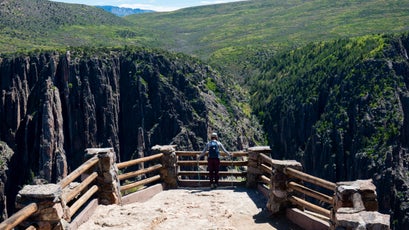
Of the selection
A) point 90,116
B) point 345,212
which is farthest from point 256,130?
point 345,212

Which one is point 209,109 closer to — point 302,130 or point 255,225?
point 302,130

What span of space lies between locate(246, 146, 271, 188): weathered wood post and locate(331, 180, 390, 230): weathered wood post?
724 centimetres

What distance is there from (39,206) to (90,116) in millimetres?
120849

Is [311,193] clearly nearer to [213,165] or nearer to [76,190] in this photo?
[213,165]

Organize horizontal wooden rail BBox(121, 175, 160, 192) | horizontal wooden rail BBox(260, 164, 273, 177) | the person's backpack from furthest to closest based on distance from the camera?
the person's backpack < horizontal wooden rail BBox(121, 175, 160, 192) < horizontal wooden rail BBox(260, 164, 273, 177)

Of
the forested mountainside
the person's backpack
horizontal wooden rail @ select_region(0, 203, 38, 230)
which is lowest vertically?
the forested mountainside

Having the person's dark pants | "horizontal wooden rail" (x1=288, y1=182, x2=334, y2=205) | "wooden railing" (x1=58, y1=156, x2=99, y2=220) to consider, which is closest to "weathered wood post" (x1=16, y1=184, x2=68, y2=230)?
"wooden railing" (x1=58, y1=156, x2=99, y2=220)

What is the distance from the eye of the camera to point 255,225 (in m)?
16.1

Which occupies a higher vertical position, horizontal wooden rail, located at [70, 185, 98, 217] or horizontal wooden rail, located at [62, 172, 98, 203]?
horizontal wooden rail, located at [62, 172, 98, 203]

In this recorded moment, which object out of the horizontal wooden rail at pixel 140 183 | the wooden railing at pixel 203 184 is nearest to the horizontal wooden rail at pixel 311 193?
the wooden railing at pixel 203 184

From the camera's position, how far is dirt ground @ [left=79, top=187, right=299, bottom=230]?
15383 millimetres

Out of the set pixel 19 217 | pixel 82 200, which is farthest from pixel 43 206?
pixel 82 200

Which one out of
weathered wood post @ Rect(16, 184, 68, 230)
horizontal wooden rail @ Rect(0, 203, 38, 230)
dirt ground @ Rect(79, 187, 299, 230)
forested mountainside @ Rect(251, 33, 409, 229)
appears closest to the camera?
horizontal wooden rail @ Rect(0, 203, 38, 230)

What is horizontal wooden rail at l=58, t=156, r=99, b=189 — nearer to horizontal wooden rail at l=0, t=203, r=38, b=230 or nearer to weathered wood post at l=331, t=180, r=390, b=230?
horizontal wooden rail at l=0, t=203, r=38, b=230
